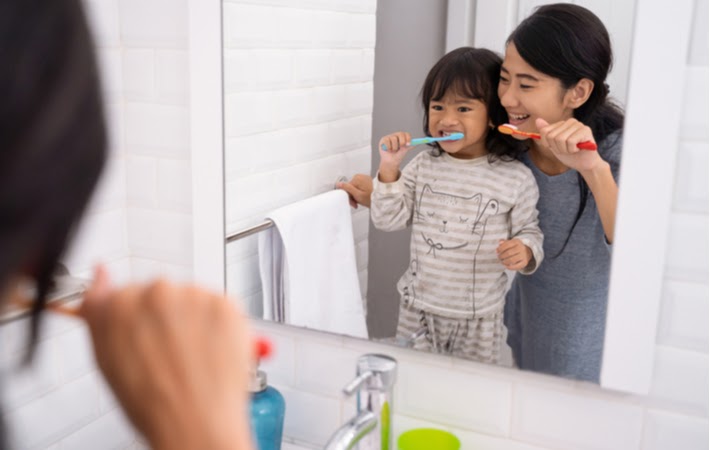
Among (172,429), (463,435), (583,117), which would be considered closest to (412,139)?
(583,117)

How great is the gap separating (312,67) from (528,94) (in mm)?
309

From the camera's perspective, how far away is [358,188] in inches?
40.9

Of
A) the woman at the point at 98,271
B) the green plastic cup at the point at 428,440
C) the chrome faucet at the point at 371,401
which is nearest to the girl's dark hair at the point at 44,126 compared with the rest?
the woman at the point at 98,271

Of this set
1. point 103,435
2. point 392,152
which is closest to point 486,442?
point 392,152

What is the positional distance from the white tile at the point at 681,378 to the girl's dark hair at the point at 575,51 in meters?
0.26

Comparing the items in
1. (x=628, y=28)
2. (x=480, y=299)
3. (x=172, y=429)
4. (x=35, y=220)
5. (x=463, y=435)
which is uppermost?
(x=628, y=28)

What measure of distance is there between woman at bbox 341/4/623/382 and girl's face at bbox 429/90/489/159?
36 millimetres

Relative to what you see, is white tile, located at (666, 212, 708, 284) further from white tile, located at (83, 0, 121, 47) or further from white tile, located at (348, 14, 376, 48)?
white tile, located at (83, 0, 121, 47)

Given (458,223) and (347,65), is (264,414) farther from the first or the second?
(347,65)

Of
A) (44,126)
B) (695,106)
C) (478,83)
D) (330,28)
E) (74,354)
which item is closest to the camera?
(44,126)

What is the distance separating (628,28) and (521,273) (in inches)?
12.3

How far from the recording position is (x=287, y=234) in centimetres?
110

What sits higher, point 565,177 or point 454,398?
point 565,177

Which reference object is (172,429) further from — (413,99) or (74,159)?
(413,99)
